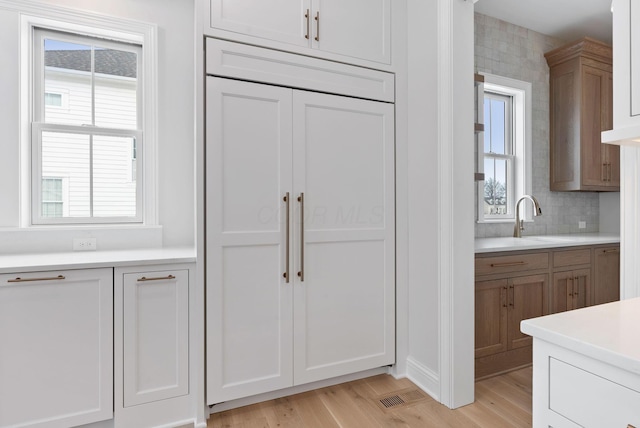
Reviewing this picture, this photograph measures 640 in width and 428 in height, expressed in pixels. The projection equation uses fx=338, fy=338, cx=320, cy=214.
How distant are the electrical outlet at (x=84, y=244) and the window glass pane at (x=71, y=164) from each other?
225mm

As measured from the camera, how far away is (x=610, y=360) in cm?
73

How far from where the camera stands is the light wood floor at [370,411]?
1.89 meters

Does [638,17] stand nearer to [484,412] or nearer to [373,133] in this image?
[373,133]

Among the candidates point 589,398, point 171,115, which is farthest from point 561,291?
point 171,115

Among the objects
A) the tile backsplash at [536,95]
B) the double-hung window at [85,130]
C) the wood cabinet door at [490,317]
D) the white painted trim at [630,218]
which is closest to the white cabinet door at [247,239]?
the double-hung window at [85,130]

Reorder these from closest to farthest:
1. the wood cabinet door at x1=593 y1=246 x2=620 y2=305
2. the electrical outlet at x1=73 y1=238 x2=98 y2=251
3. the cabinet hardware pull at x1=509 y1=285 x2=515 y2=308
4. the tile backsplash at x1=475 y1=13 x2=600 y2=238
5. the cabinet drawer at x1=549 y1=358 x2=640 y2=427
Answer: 1. the cabinet drawer at x1=549 y1=358 x2=640 y2=427
2. the electrical outlet at x1=73 y1=238 x2=98 y2=251
3. the cabinet hardware pull at x1=509 y1=285 x2=515 y2=308
4. the wood cabinet door at x1=593 y1=246 x2=620 y2=305
5. the tile backsplash at x1=475 y1=13 x2=600 y2=238

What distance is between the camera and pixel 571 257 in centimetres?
275

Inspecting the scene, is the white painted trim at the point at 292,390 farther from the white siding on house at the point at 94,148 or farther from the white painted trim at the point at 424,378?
the white siding on house at the point at 94,148

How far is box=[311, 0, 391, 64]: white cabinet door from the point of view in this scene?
215 centimetres

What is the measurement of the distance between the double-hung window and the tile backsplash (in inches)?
114

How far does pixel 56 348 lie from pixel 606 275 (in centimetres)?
401

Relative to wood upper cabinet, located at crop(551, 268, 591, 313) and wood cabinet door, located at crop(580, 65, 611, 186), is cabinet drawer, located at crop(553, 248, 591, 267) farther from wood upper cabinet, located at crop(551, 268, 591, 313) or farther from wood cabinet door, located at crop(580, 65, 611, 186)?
wood cabinet door, located at crop(580, 65, 611, 186)

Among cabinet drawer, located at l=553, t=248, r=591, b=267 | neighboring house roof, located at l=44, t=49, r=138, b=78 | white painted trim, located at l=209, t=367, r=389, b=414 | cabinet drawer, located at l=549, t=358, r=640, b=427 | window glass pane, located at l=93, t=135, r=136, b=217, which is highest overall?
neighboring house roof, located at l=44, t=49, r=138, b=78

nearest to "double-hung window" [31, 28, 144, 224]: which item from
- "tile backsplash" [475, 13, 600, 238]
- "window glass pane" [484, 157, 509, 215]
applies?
"tile backsplash" [475, 13, 600, 238]
